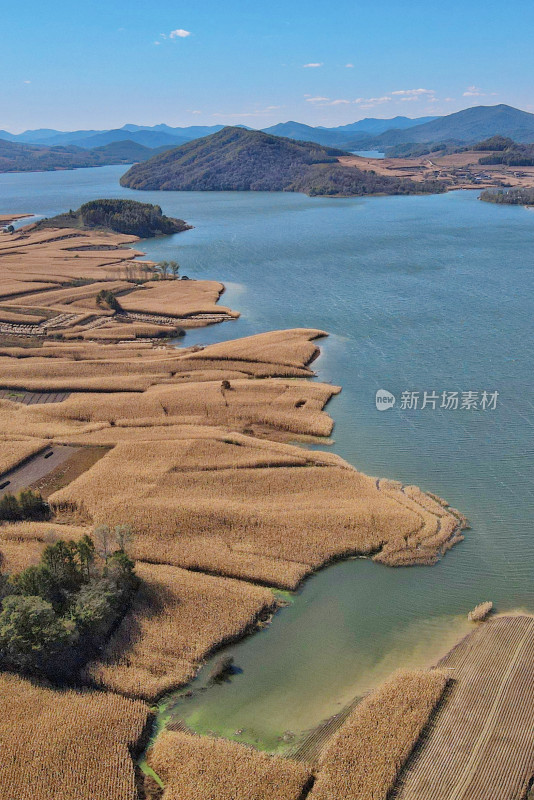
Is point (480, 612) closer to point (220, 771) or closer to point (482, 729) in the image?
point (482, 729)

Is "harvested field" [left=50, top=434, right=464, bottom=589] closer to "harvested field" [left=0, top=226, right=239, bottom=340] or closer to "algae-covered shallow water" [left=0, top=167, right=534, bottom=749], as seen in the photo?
"algae-covered shallow water" [left=0, top=167, right=534, bottom=749]

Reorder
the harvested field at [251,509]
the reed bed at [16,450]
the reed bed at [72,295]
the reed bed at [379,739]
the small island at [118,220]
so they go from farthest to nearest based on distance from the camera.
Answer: the small island at [118,220] → the reed bed at [72,295] → the reed bed at [16,450] → the harvested field at [251,509] → the reed bed at [379,739]

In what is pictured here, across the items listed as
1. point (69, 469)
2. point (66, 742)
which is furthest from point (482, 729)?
point (69, 469)

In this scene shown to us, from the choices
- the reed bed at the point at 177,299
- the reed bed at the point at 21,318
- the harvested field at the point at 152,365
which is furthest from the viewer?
the reed bed at the point at 177,299

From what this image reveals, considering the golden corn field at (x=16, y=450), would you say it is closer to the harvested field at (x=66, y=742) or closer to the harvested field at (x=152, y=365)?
the harvested field at (x=152, y=365)

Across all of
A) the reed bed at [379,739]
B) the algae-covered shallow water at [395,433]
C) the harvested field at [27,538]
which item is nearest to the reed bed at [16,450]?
the harvested field at [27,538]

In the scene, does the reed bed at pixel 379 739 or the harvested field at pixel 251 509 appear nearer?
the reed bed at pixel 379 739

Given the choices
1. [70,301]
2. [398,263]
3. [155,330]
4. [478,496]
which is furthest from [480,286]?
[70,301]
